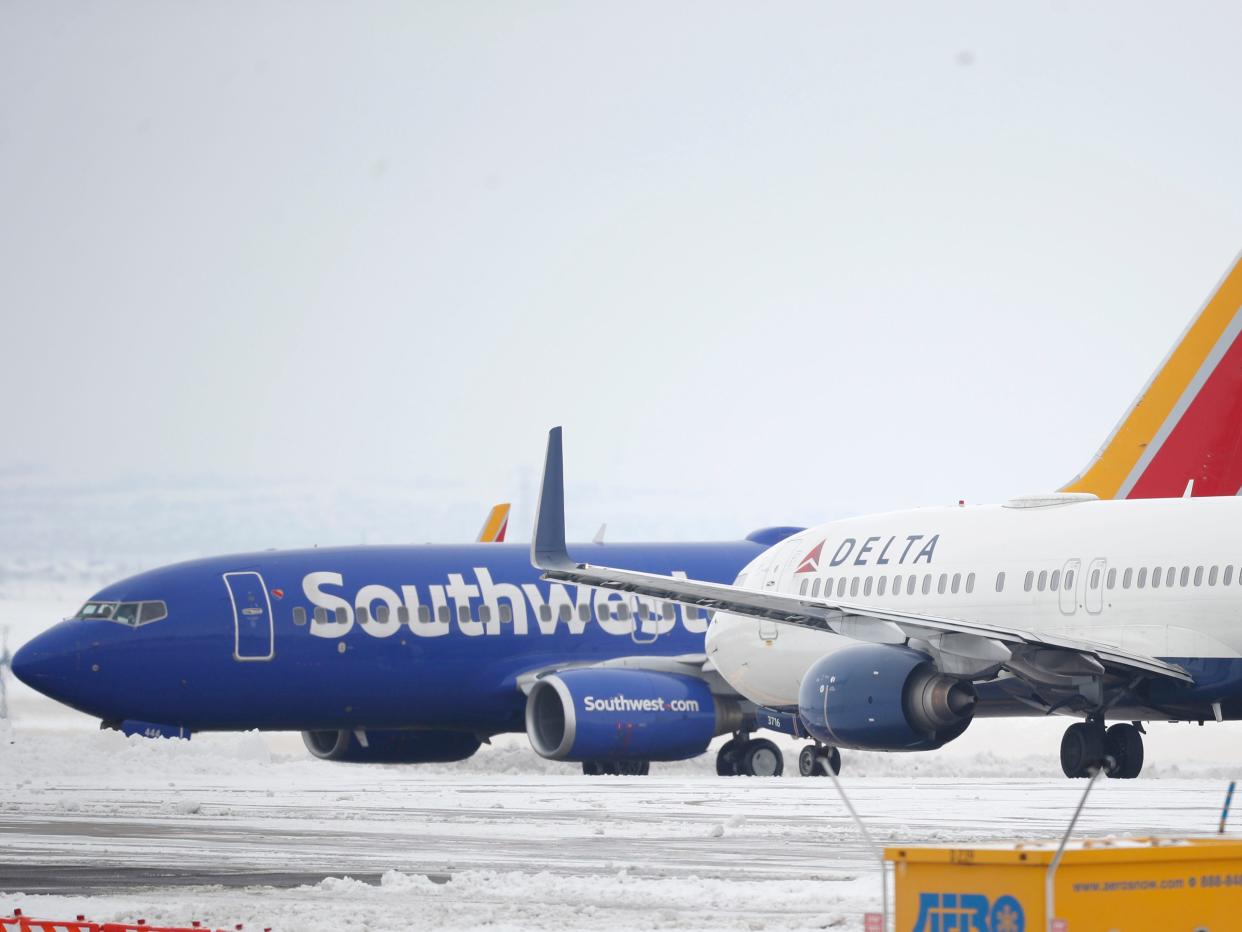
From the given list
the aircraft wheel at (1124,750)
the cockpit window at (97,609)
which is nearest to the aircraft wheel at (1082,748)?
the aircraft wheel at (1124,750)

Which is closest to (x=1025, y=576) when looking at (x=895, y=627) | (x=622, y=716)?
(x=895, y=627)

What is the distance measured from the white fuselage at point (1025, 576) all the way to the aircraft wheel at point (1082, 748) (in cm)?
116

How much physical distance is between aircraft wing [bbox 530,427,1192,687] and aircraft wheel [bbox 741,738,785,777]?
430 inches

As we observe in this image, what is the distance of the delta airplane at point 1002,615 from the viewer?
76.9ft

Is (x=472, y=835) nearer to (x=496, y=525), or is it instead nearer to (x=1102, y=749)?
(x=1102, y=749)

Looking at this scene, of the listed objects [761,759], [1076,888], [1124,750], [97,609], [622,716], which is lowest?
[1076,888]

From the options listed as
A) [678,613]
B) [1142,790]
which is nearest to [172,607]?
[678,613]

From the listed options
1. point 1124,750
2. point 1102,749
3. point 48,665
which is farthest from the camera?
point 48,665

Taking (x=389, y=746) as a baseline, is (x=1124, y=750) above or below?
below

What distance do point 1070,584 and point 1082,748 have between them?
1.89 meters

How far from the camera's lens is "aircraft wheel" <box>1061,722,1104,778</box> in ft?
82.6

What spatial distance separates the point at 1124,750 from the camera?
84.6ft

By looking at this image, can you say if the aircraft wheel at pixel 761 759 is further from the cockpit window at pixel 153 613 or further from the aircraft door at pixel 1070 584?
the aircraft door at pixel 1070 584

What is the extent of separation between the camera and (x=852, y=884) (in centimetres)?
1365
